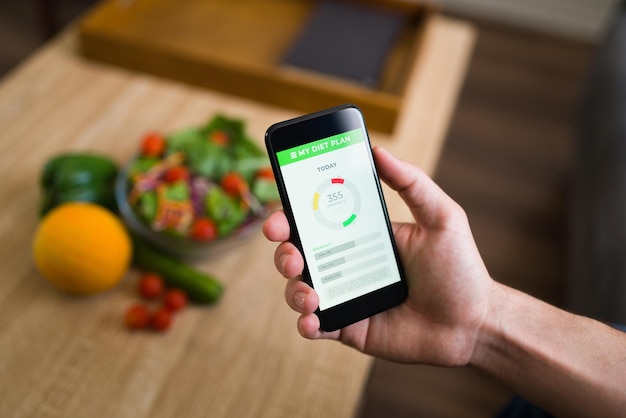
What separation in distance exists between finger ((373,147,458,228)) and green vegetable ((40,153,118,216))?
455mm

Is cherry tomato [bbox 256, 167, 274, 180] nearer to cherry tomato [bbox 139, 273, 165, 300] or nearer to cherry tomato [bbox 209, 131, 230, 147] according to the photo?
cherry tomato [bbox 209, 131, 230, 147]

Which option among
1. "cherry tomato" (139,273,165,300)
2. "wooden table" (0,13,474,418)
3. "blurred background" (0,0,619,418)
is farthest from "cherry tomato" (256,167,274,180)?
"blurred background" (0,0,619,418)

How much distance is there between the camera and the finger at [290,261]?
598 millimetres

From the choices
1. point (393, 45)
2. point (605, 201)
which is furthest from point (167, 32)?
point (605, 201)

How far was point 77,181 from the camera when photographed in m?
0.83

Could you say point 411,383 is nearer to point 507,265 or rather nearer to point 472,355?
point 507,265

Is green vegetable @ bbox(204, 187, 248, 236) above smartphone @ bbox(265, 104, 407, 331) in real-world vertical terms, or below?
below

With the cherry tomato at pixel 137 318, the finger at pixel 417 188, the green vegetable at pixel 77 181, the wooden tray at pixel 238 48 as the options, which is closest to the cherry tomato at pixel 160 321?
the cherry tomato at pixel 137 318

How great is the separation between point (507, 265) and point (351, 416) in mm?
1029

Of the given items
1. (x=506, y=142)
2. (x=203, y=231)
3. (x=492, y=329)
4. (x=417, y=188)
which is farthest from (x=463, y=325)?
(x=506, y=142)

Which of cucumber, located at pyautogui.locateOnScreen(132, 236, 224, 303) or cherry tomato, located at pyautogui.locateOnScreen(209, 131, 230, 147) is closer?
cucumber, located at pyautogui.locateOnScreen(132, 236, 224, 303)

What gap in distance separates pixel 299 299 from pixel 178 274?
251mm

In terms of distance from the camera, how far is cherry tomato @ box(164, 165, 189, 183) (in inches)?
33.4

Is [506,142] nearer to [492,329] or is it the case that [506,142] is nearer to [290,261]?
[492,329]
